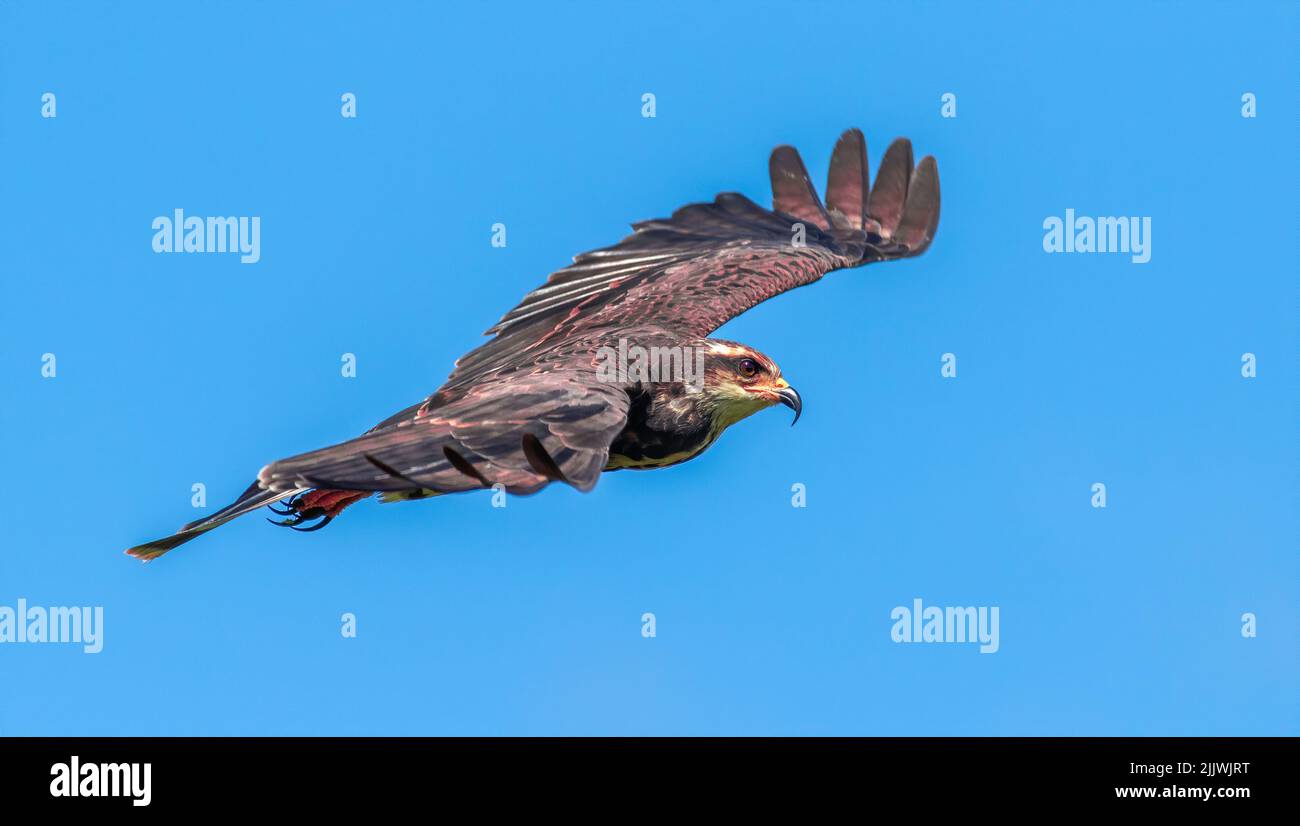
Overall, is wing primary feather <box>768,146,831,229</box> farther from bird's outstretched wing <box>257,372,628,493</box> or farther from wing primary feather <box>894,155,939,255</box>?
bird's outstretched wing <box>257,372,628,493</box>

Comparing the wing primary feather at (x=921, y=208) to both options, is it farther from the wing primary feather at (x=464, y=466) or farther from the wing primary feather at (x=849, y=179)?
the wing primary feather at (x=464, y=466)

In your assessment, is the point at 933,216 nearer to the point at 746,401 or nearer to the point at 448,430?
the point at 746,401

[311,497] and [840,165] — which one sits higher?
[840,165]

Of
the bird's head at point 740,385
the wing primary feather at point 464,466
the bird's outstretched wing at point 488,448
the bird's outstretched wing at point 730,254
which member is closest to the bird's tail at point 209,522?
the bird's outstretched wing at point 488,448

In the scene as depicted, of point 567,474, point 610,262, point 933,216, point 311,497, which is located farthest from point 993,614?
point 567,474

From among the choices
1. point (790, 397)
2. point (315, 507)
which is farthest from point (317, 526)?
point (790, 397)

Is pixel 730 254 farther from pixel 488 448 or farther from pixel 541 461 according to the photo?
pixel 541 461
